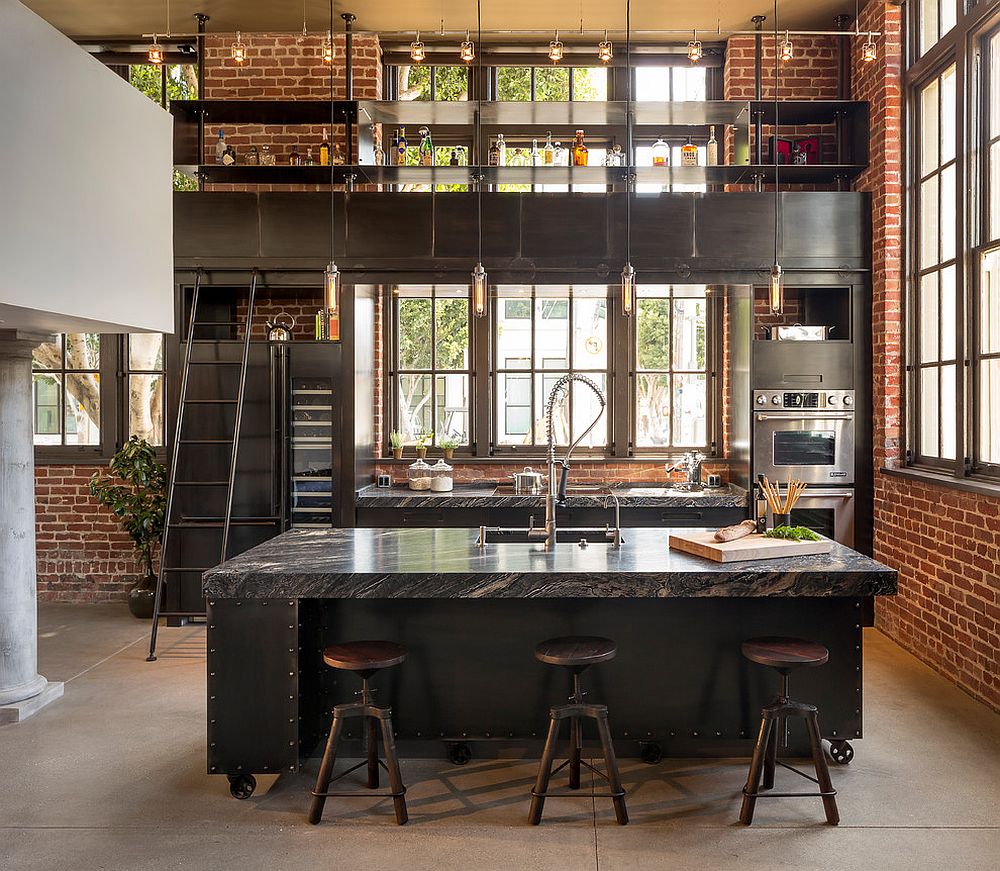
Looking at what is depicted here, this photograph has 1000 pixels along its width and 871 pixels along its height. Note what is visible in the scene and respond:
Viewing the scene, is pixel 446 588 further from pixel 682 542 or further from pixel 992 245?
pixel 992 245

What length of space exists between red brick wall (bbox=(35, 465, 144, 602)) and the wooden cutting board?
499 centimetres

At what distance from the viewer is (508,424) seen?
7.32 m

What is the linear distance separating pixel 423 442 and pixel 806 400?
2.93m

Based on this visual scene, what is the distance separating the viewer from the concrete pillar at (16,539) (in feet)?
15.1

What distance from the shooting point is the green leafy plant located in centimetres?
660

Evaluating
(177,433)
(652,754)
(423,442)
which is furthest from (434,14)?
(652,754)

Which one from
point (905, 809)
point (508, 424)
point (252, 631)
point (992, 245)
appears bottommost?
point (905, 809)

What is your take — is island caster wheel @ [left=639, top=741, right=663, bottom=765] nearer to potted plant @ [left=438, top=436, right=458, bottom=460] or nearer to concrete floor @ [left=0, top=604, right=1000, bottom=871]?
concrete floor @ [left=0, top=604, right=1000, bottom=871]

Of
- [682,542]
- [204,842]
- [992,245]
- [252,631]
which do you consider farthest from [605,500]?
[204,842]

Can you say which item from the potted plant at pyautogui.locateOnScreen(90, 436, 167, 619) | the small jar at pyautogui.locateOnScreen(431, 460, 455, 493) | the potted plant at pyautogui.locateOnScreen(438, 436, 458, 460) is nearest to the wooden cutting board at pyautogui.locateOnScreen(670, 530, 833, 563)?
the small jar at pyautogui.locateOnScreen(431, 460, 455, 493)

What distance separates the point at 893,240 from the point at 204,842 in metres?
5.47

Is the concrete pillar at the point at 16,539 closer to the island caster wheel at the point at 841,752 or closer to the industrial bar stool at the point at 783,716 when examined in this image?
the industrial bar stool at the point at 783,716

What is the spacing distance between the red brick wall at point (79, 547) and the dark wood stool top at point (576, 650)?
476 cm

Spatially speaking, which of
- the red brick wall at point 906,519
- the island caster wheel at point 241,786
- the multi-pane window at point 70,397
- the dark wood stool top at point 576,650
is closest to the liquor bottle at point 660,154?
the red brick wall at point 906,519
